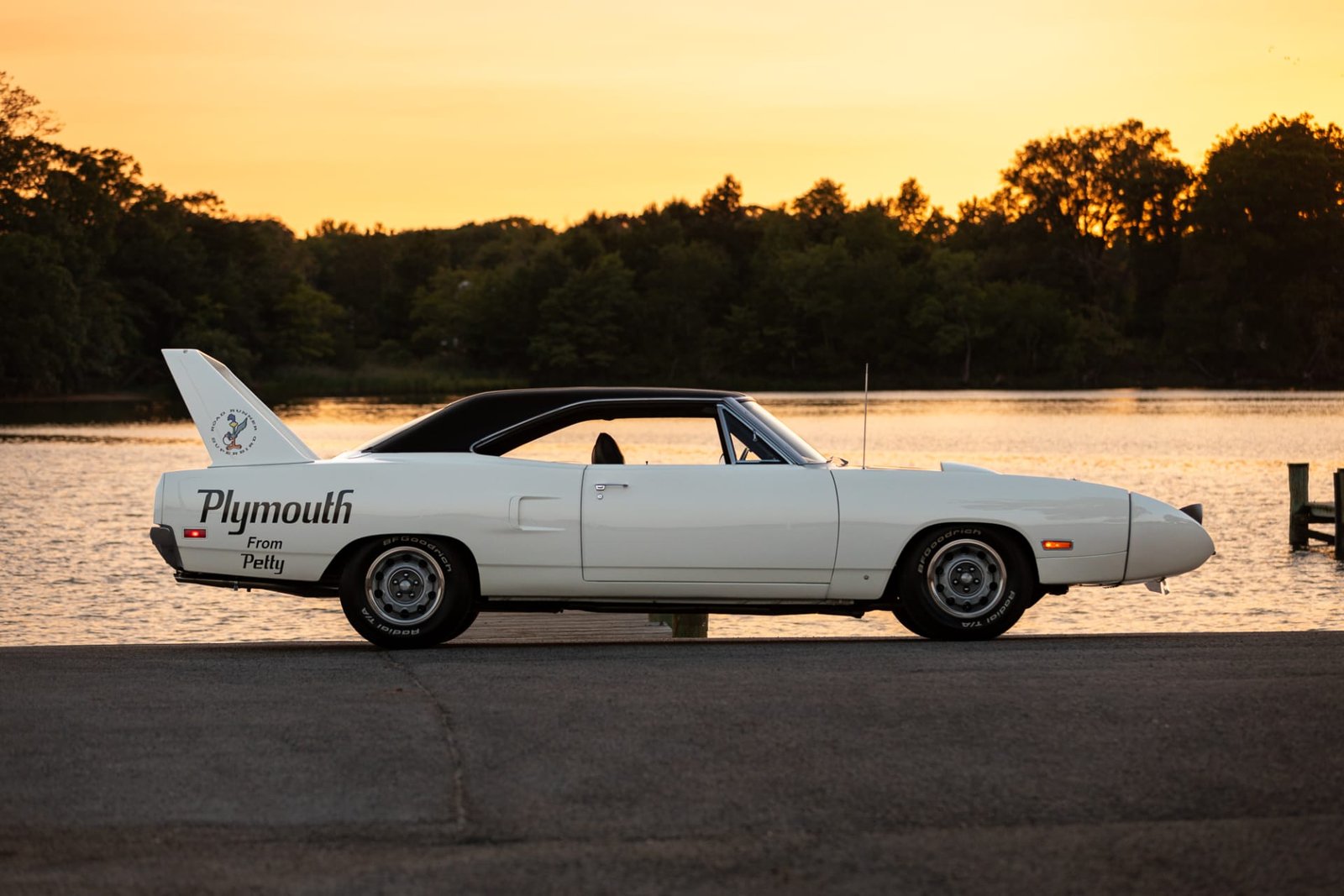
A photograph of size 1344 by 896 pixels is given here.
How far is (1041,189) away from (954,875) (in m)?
133

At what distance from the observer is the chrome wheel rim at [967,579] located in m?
9.03

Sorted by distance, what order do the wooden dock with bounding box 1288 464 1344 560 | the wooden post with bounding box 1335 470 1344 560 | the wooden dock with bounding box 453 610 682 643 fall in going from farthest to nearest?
the wooden dock with bounding box 1288 464 1344 560, the wooden post with bounding box 1335 470 1344 560, the wooden dock with bounding box 453 610 682 643

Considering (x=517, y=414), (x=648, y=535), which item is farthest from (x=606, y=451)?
(x=648, y=535)

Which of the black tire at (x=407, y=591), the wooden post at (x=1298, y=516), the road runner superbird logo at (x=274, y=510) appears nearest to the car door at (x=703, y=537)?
the black tire at (x=407, y=591)

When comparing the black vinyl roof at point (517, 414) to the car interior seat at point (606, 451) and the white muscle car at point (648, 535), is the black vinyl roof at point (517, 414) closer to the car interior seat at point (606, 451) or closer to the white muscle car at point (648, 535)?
the white muscle car at point (648, 535)

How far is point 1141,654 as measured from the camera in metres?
8.30

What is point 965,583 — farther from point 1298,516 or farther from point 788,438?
point 1298,516

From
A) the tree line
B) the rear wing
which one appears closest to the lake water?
the rear wing

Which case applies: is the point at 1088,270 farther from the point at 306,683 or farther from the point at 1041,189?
the point at 306,683

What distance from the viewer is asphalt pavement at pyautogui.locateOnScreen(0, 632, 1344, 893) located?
468 centimetres

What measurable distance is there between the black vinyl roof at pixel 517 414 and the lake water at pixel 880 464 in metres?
4.57

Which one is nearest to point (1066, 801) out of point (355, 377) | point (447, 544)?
point (447, 544)

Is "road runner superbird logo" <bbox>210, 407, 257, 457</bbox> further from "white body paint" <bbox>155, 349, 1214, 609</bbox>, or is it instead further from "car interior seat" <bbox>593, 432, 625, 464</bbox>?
"car interior seat" <bbox>593, 432, 625, 464</bbox>

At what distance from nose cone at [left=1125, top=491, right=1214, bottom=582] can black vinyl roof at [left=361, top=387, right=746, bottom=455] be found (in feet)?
7.64
